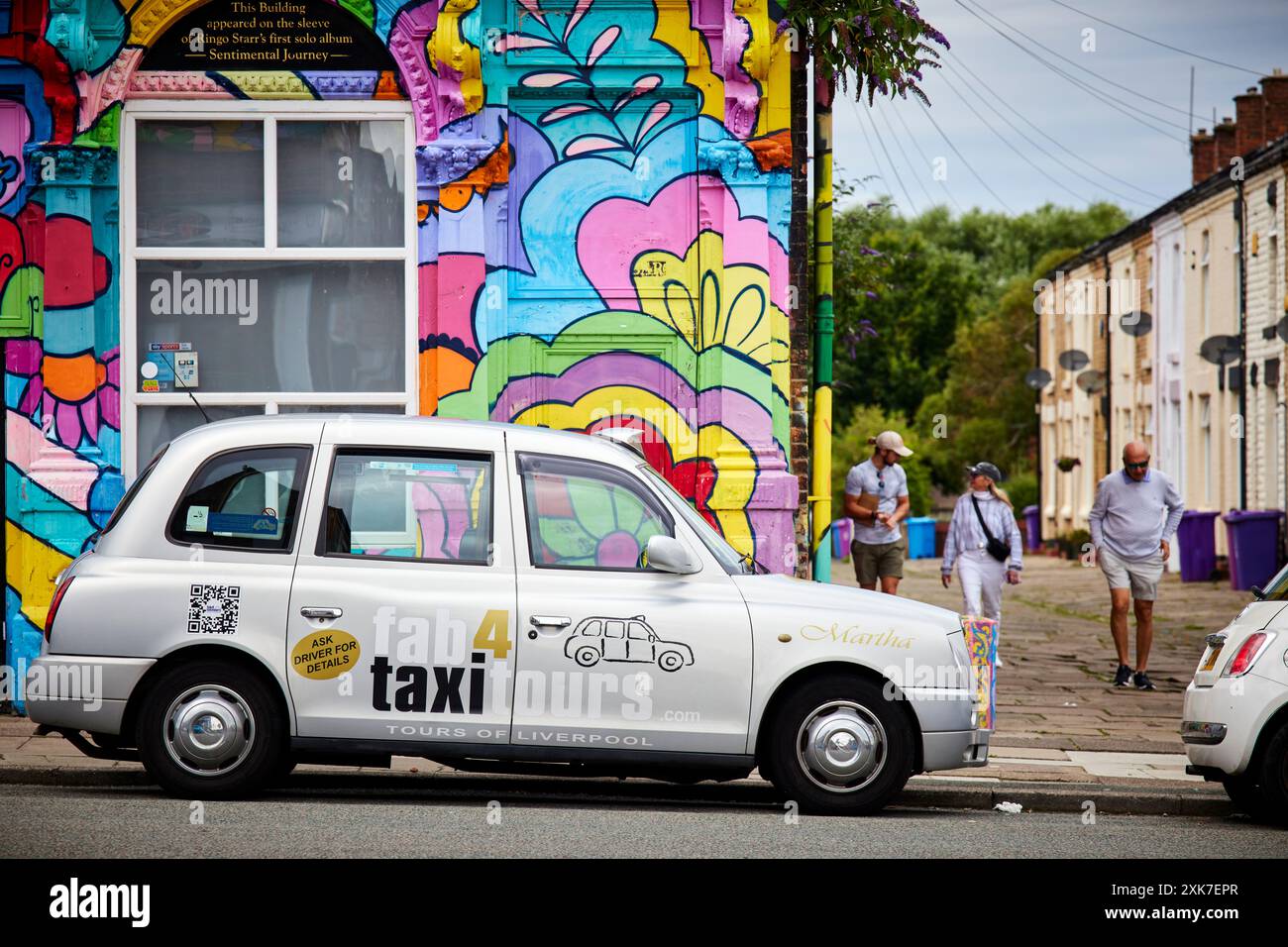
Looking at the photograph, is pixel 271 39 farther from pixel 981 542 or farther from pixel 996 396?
pixel 996 396

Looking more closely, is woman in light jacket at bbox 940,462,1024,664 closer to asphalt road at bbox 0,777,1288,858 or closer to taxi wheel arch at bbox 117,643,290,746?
asphalt road at bbox 0,777,1288,858

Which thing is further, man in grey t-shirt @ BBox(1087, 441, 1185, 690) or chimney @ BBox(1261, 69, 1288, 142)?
chimney @ BBox(1261, 69, 1288, 142)

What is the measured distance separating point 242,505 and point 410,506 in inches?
32.8

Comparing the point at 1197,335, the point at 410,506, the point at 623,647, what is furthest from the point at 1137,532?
the point at 1197,335

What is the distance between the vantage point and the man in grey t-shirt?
13.8 metres

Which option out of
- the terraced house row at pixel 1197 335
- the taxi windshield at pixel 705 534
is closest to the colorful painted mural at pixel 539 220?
the taxi windshield at pixel 705 534

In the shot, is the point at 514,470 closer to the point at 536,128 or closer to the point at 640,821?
the point at 640,821

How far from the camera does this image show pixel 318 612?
7855mm

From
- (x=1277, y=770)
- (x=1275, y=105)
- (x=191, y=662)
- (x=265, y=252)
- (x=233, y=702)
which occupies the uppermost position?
(x=1275, y=105)

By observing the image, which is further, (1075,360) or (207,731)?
(1075,360)

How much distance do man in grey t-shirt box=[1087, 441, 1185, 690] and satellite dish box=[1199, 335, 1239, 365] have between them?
15405 millimetres

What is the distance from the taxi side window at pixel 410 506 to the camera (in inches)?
315

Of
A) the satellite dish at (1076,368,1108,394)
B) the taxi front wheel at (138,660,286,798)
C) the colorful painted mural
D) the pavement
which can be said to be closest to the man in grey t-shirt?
the pavement
